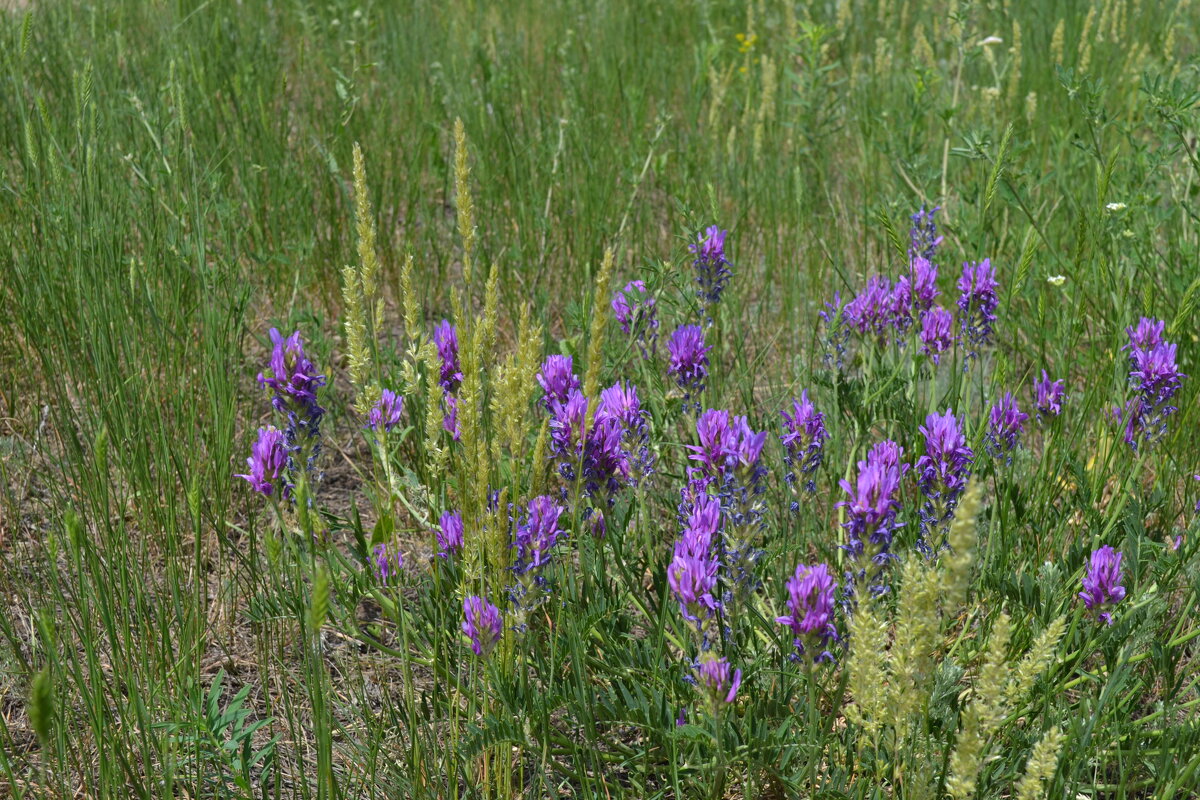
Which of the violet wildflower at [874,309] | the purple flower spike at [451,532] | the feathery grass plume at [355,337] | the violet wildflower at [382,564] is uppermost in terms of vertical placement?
the feathery grass plume at [355,337]

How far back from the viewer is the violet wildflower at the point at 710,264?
2.16 meters

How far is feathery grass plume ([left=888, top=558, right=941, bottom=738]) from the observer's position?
1077 mm

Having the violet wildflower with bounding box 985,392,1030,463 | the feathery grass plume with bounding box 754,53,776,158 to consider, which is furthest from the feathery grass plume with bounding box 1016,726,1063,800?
the feathery grass plume with bounding box 754,53,776,158

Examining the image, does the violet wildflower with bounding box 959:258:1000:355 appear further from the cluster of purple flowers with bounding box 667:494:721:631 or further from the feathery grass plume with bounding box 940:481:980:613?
the feathery grass plume with bounding box 940:481:980:613

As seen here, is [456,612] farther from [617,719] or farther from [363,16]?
[363,16]

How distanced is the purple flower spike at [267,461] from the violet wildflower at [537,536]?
0.45 metres

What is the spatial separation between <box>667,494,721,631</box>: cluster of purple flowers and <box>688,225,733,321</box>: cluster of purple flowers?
775mm

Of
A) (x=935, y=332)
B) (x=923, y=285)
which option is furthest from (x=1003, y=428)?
(x=923, y=285)

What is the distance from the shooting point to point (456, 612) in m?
1.83

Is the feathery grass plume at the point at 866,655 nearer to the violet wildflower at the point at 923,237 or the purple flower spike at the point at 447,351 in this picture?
the purple flower spike at the point at 447,351

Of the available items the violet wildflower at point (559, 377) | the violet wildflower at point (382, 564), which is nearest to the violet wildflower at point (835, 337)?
the violet wildflower at point (559, 377)

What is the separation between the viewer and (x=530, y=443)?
94.3 inches

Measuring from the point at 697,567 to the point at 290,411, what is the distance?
29.6 inches

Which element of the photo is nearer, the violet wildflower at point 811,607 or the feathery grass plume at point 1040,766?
the feathery grass plume at point 1040,766
